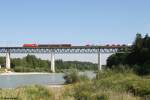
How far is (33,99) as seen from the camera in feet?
57.3

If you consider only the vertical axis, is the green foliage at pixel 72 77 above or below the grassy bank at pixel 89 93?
below

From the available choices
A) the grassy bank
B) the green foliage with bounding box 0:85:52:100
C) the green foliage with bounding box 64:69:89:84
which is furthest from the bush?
the green foliage with bounding box 0:85:52:100

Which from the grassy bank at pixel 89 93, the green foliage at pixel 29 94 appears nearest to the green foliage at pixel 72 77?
the grassy bank at pixel 89 93

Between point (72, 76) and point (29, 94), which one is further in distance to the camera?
point (72, 76)

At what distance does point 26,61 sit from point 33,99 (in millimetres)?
→ 156541

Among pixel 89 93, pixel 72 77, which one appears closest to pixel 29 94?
pixel 89 93

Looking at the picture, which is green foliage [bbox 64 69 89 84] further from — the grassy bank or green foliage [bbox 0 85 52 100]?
green foliage [bbox 0 85 52 100]

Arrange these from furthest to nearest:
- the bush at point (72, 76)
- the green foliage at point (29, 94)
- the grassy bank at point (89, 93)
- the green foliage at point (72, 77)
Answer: the bush at point (72, 76), the green foliage at point (72, 77), the grassy bank at point (89, 93), the green foliage at point (29, 94)

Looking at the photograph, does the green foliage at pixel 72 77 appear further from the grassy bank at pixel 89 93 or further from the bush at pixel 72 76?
the grassy bank at pixel 89 93

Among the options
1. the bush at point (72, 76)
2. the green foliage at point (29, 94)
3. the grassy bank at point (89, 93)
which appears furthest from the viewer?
the bush at point (72, 76)

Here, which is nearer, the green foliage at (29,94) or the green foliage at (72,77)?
the green foliage at (29,94)

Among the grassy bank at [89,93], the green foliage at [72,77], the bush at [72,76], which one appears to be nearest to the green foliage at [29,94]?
the grassy bank at [89,93]

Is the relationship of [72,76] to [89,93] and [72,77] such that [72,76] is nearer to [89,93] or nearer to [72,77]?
[72,77]

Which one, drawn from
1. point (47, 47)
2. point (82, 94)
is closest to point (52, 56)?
point (47, 47)
